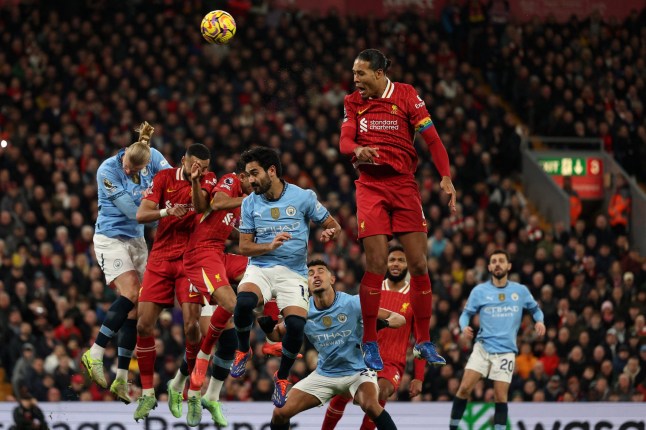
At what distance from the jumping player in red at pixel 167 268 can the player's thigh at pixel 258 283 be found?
889 mm

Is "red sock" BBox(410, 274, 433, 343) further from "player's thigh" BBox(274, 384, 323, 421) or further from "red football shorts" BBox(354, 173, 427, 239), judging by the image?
"player's thigh" BBox(274, 384, 323, 421)

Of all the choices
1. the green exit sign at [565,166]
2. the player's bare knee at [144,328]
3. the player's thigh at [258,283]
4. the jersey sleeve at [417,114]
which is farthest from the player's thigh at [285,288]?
the green exit sign at [565,166]

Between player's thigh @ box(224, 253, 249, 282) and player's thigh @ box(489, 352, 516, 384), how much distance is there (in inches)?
172

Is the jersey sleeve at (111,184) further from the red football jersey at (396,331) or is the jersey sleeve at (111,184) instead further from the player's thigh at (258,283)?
the red football jersey at (396,331)

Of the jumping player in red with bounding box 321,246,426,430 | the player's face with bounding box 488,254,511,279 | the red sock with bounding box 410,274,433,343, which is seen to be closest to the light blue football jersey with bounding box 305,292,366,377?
the jumping player in red with bounding box 321,246,426,430

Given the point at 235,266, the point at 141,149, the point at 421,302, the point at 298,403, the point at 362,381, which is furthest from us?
the point at 298,403

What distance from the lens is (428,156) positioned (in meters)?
22.1

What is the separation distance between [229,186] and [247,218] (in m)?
0.55

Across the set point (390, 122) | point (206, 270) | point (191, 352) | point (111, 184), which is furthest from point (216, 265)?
point (390, 122)

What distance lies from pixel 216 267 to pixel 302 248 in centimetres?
92

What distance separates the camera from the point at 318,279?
497 inches

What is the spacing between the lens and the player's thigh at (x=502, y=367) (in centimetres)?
1553

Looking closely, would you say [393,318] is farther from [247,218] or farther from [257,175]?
[257,175]

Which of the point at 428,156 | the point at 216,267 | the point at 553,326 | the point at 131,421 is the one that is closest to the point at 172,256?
the point at 216,267
